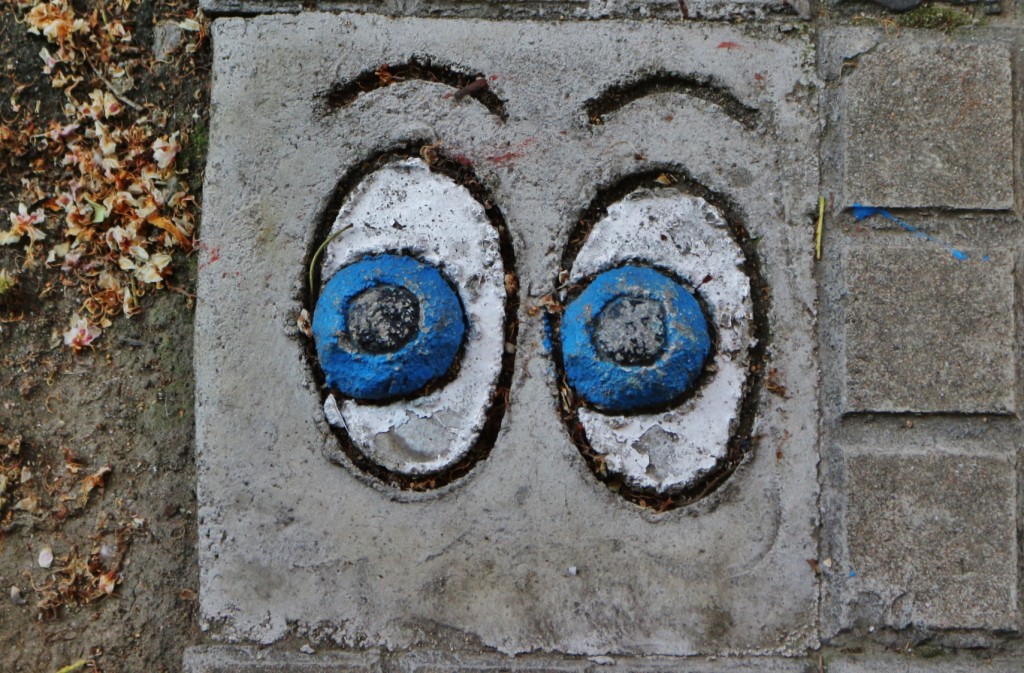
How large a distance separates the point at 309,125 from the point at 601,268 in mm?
683

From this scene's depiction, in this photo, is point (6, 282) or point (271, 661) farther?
point (6, 282)

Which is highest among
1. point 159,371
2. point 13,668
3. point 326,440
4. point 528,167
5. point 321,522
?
point 528,167

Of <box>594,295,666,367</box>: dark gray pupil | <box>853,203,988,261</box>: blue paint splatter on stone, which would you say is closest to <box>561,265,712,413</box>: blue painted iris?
<box>594,295,666,367</box>: dark gray pupil

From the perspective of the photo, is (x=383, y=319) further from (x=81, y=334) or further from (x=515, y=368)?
(x=81, y=334)

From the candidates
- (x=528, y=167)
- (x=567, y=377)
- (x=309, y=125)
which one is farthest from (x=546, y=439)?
(x=309, y=125)

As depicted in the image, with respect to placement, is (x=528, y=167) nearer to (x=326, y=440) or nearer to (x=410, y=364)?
(x=410, y=364)

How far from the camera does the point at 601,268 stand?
1779mm

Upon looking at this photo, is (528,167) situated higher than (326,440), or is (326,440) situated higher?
(528,167)

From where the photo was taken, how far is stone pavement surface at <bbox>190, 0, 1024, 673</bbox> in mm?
1702

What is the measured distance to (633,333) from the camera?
1.69 meters

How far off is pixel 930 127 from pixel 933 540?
84cm

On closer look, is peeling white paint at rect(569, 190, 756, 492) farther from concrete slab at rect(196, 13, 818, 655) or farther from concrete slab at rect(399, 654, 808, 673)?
concrete slab at rect(399, 654, 808, 673)

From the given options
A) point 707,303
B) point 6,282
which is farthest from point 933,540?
point 6,282

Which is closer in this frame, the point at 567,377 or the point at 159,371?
the point at 567,377
